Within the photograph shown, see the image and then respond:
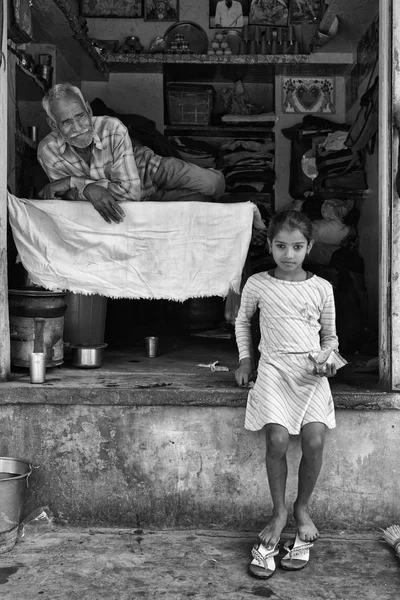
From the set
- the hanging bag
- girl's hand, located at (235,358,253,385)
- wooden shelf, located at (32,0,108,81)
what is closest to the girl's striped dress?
girl's hand, located at (235,358,253,385)

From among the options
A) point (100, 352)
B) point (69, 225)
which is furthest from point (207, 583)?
point (69, 225)

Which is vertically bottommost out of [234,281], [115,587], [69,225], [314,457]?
[115,587]

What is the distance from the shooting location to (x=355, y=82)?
6023 mm

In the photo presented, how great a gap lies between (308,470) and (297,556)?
331 millimetres

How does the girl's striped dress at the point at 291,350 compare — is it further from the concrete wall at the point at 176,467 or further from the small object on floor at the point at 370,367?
the small object on floor at the point at 370,367

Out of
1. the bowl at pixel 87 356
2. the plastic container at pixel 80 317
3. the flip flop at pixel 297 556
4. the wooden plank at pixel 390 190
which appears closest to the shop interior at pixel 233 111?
the plastic container at pixel 80 317

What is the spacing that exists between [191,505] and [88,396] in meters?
0.67

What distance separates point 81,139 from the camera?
3.62m

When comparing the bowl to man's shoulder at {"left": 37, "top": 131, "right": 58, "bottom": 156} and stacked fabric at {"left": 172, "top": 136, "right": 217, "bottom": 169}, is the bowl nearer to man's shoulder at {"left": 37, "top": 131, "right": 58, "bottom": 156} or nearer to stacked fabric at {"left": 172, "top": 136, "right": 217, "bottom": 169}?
man's shoulder at {"left": 37, "top": 131, "right": 58, "bottom": 156}

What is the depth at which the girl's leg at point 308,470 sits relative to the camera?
2.75 meters

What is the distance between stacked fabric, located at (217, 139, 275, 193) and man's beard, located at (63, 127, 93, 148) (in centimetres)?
284

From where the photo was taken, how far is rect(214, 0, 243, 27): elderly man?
6.28 metres

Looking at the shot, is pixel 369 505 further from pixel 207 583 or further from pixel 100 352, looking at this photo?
pixel 100 352

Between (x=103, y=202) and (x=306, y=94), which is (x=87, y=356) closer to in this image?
(x=103, y=202)
